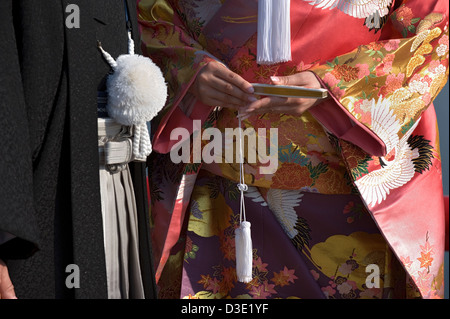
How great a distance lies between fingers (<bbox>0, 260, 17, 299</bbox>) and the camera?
3.46 ft

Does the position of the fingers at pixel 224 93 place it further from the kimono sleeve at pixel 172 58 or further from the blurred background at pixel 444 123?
the blurred background at pixel 444 123

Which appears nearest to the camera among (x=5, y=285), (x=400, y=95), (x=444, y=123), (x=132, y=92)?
(x=5, y=285)

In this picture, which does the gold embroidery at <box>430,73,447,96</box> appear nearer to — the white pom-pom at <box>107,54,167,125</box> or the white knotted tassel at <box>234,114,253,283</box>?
the white knotted tassel at <box>234,114,253,283</box>

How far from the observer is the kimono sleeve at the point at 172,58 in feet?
5.21

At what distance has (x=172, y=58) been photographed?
1.64 meters

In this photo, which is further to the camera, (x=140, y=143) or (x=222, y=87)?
(x=222, y=87)

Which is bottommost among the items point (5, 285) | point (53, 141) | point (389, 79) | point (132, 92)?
point (5, 285)

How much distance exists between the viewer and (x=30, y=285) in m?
1.13

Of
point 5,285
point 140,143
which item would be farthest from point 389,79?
point 5,285

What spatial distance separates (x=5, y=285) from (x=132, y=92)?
0.43 m

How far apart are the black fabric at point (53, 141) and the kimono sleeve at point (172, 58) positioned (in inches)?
14.2

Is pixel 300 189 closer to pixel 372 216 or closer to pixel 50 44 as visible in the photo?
pixel 372 216

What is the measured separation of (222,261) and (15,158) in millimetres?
863

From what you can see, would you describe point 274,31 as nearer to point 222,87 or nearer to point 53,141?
point 222,87
